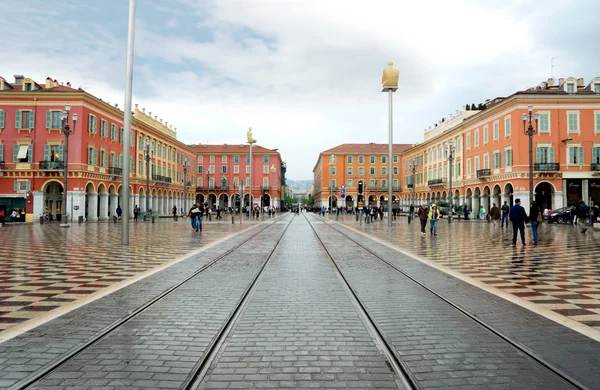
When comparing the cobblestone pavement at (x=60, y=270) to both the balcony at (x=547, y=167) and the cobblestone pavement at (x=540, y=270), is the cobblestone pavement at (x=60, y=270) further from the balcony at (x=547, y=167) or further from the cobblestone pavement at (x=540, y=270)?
the balcony at (x=547, y=167)

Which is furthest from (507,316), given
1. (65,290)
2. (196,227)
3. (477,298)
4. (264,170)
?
(264,170)

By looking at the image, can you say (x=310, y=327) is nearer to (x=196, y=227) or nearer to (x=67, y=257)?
(x=67, y=257)

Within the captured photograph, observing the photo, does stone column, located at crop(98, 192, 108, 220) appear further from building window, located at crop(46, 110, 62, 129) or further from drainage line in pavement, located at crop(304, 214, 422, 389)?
drainage line in pavement, located at crop(304, 214, 422, 389)

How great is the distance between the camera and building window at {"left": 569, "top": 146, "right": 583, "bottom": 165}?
137 ft

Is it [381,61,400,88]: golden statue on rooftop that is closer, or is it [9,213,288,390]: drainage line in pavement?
[9,213,288,390]: drainage line in pavement

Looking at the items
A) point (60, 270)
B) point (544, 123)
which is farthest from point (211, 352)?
point (544, 123)

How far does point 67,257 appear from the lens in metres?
12.5

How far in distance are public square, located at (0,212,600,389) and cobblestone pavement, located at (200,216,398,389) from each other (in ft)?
0.06

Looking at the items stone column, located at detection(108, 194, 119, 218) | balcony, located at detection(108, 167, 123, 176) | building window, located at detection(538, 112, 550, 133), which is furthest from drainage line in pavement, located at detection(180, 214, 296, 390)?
stone column, located at detection(108, 194, 119, 218)

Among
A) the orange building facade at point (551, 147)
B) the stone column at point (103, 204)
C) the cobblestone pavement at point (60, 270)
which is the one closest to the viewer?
the cobblestone pavement at point (60, 270)

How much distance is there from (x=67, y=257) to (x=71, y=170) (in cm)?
3108

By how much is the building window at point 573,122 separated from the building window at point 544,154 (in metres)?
2.58

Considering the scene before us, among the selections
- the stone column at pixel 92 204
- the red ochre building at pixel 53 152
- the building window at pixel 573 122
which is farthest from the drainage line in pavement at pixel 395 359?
the building window at pixel 573 122

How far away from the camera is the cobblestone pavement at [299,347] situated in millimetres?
3771
